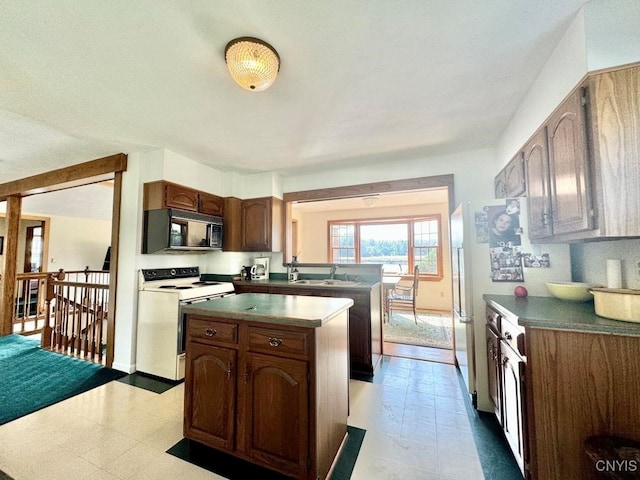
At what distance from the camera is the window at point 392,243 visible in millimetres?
6125

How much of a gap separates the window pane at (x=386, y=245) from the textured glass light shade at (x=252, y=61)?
537 cm

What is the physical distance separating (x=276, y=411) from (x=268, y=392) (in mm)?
108

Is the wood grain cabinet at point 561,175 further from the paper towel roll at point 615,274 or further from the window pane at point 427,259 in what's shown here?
the window pane at point 427,259

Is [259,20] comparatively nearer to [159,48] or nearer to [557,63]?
[159,48]

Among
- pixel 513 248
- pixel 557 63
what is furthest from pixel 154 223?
pixel 557 63

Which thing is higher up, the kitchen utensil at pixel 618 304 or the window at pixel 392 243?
the window at pixel 392 243

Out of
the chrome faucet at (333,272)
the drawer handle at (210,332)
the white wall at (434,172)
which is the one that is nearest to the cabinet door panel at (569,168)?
the white wall at (434,172)

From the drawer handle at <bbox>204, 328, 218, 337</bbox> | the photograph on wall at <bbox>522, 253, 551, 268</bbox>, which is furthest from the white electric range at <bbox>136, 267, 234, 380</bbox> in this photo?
the photograph on wall at <bbox>522, 253, 551, 268</bbox>

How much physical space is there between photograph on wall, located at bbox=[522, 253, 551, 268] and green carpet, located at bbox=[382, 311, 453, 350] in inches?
83.7

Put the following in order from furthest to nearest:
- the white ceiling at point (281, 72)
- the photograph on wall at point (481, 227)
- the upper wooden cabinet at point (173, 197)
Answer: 1. the upper wooden cabinet at point (173, 197)
2. the photograph on wall at point (481, 227)
3. the white ceiling at point (281, 72)

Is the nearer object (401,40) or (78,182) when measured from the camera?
(401,40)

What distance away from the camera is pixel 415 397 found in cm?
239

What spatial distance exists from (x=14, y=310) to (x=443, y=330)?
7350mm

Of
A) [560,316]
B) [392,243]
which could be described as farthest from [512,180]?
[392,243]
